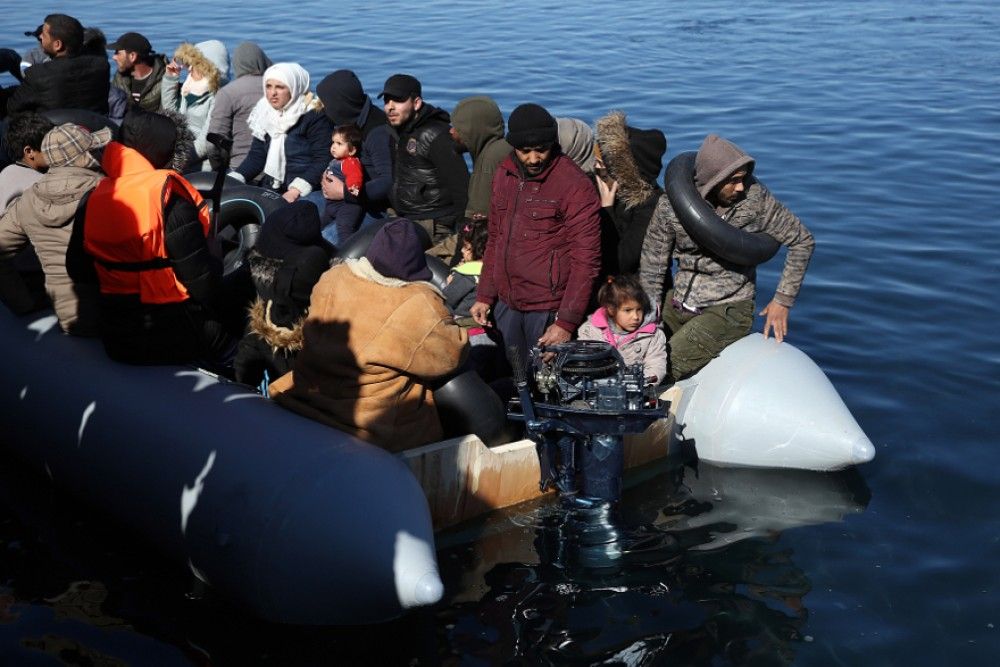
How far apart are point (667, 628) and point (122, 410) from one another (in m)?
2.73

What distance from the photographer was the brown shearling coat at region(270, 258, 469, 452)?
5.03 metres

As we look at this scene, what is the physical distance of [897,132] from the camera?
46.1 ft

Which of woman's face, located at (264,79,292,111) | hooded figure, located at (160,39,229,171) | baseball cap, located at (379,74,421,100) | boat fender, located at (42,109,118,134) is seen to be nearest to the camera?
baseball cap, located at (379,74,421,100)

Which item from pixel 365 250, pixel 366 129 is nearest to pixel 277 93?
pixel 366 129

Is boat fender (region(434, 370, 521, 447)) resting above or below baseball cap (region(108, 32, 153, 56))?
below

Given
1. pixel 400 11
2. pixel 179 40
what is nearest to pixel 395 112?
pixel 179 40

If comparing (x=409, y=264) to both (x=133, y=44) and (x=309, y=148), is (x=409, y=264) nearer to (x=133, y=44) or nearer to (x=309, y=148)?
(x=309, y=148)

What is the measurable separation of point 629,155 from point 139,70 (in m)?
5.68

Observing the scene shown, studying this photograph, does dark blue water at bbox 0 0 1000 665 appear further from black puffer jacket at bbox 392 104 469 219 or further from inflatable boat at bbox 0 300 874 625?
black puffer jacket at bbox 392 104 469 219

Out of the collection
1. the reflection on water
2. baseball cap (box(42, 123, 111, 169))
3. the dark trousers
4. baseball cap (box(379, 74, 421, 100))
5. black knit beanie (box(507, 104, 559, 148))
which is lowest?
the reflection on water

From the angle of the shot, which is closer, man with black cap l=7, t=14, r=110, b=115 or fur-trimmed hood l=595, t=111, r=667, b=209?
fur-trimmed hood l=595, t=111, r=667, b=209

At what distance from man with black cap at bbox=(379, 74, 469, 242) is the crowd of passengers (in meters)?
0.01

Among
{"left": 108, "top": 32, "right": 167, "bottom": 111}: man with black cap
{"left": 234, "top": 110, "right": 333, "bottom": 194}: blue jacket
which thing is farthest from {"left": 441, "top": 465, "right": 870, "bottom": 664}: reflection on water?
{"left": 108, "top": 32, "right": 167, "bottom": 111}: man with black cap

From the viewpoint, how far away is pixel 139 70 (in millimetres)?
10289
